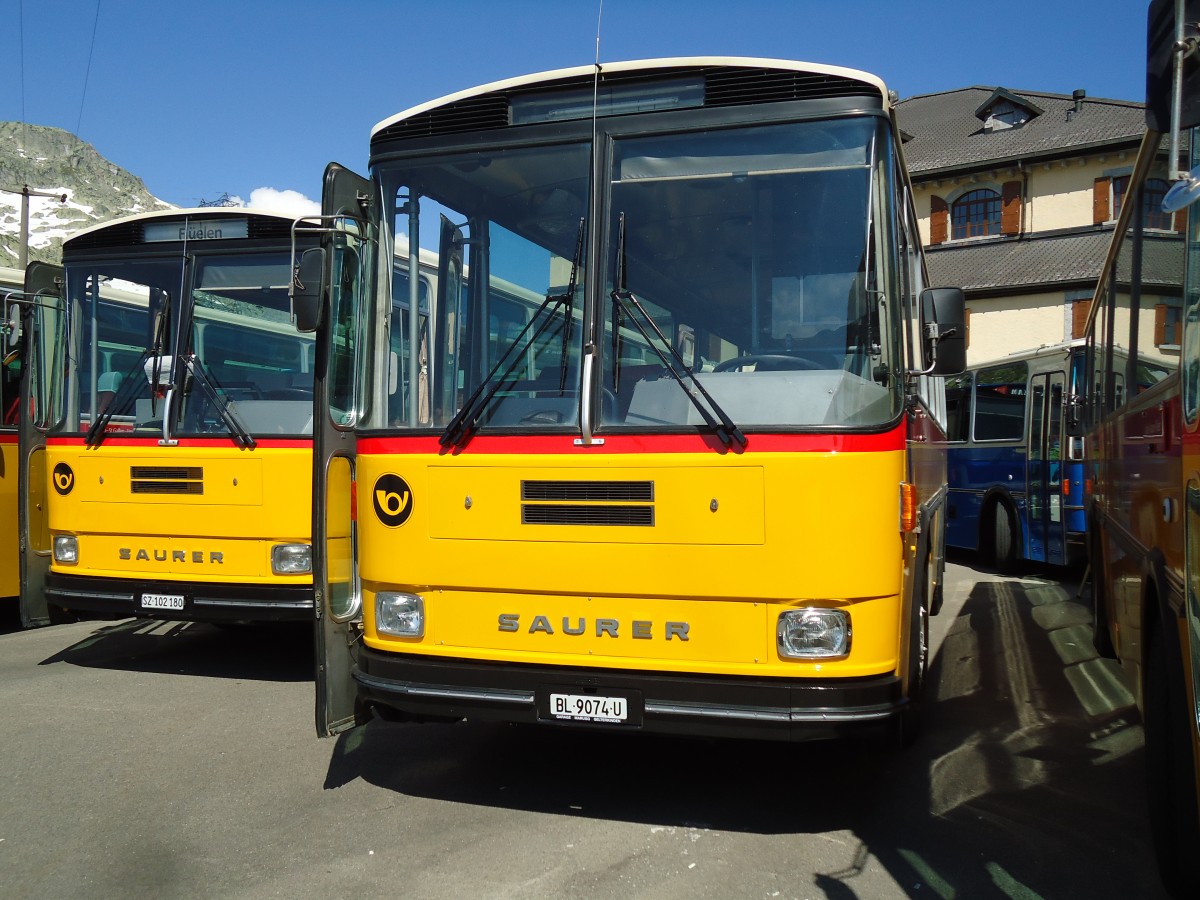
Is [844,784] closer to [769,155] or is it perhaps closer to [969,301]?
[769,155]

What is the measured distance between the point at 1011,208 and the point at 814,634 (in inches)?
1501

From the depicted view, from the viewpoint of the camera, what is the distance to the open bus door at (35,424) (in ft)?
25.4

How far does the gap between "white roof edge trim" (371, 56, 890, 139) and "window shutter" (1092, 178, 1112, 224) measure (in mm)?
36275

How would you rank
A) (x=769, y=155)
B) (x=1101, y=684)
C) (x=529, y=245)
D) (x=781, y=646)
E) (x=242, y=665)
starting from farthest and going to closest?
(x=242, y=665)
(x=1101, y=684)
(x=529, y=245)
(x=769, y=155)
(x=781, y=646)

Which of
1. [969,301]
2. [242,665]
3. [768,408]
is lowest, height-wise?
[242,665]

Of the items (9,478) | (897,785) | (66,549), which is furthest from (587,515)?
(9,478)

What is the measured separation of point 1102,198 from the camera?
36.9 m

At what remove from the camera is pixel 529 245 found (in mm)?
4930

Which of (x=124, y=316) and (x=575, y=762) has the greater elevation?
(x=124, y=316)

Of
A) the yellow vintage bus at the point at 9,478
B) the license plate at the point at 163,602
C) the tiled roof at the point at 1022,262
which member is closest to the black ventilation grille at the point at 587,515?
the license plate at the point at 163,602

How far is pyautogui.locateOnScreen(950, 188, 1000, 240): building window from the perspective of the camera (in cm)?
3947

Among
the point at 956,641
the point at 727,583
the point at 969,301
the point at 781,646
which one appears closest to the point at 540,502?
the point at 727,583

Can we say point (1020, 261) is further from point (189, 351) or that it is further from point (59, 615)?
point (59, 615)

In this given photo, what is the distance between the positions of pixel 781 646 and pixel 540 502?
3.70 feet
